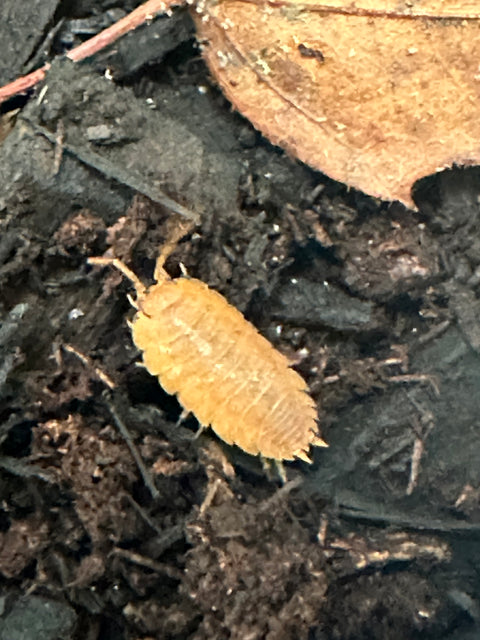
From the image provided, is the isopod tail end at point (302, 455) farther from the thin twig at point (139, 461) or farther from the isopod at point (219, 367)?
the thin twig at point (139, 461)

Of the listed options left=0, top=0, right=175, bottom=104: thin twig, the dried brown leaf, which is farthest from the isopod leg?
left=0, top=0, right=175, bottom=104: thin twig

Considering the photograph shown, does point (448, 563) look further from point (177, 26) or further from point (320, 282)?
point (177, 26)

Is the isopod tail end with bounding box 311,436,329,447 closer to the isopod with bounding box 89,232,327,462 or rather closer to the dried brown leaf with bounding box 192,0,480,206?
the isopod with bounding box 89,232,327,462

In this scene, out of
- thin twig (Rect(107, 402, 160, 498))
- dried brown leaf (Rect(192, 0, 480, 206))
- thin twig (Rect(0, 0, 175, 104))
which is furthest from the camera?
thin twig (Rect(0, 0, 175, 104))

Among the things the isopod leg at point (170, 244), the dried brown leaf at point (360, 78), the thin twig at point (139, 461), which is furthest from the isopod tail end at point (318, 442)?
the dried brown leaf at point (360, 78)

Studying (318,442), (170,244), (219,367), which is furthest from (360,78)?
(318,442)
